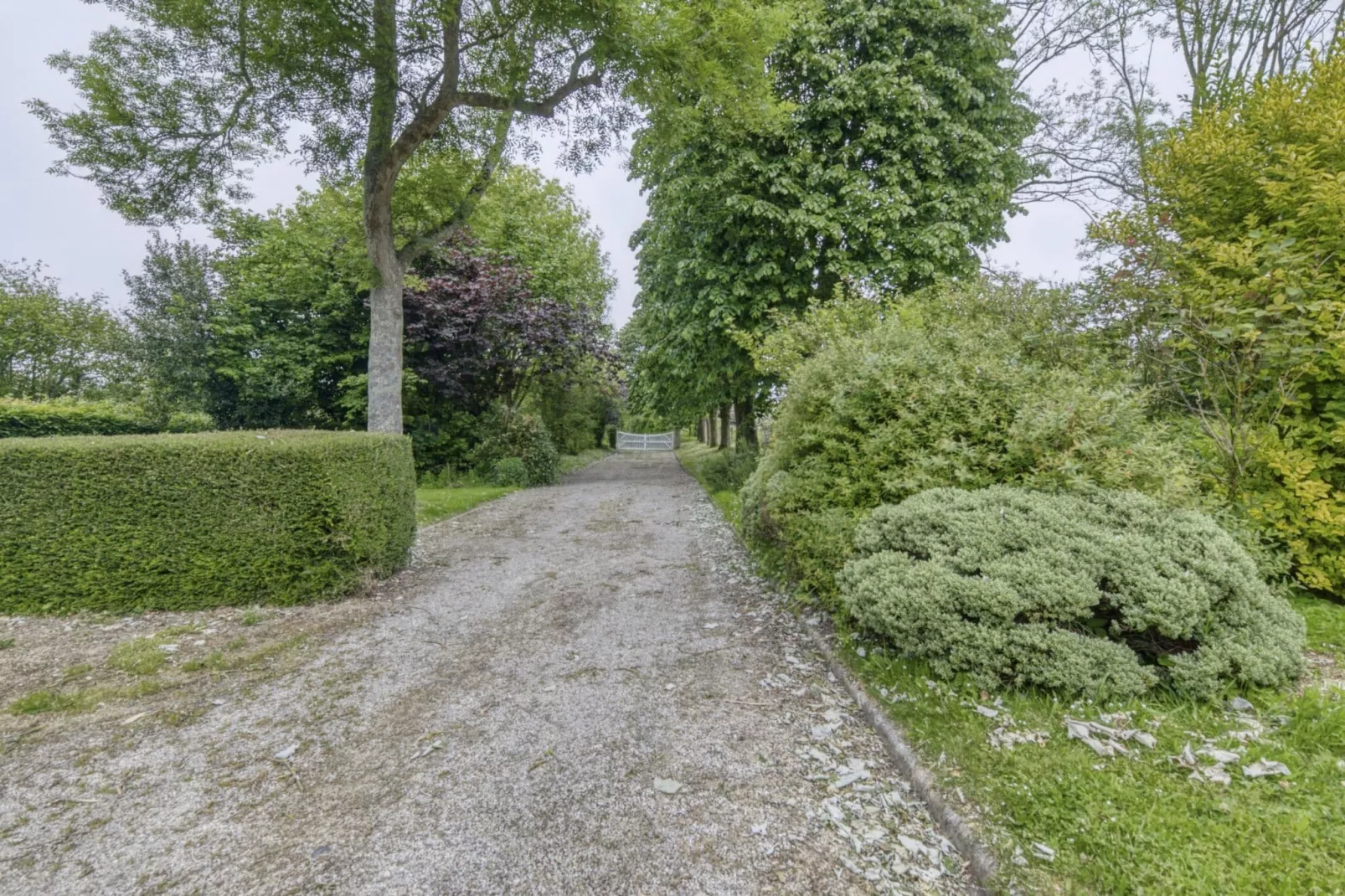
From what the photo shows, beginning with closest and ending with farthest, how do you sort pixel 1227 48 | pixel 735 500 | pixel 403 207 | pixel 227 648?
pixel 227 648, pixel 403 207, pixel 735 500, pixel 1227 48

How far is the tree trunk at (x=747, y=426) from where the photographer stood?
11.5 m

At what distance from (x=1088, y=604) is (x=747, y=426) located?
9.27 meters

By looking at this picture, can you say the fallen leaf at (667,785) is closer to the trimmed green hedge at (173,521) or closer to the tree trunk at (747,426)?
the trimmed green hedge at (173,521)

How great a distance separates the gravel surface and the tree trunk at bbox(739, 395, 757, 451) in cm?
787

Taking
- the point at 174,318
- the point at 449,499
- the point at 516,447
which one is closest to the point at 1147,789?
the point at 449,499

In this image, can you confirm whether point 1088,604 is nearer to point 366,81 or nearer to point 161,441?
point 161,441

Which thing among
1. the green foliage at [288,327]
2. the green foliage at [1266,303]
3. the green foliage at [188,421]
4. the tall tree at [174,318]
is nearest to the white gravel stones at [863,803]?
the green foliage at [1266,303]

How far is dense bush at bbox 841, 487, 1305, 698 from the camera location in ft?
8.22

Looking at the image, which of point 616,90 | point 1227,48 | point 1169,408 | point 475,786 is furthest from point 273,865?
point 1227,48

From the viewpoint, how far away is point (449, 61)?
5840mm

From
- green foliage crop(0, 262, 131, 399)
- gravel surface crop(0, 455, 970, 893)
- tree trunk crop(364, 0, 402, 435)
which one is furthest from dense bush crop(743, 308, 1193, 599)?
green foliage crop(0, 262, 131, 399)

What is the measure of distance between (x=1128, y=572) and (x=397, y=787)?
3.47 m

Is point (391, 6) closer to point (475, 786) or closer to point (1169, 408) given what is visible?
point (475, 786)

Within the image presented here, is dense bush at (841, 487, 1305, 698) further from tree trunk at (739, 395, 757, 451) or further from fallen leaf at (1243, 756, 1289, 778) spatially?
tree trunk at (739, 395, 757, 451)
